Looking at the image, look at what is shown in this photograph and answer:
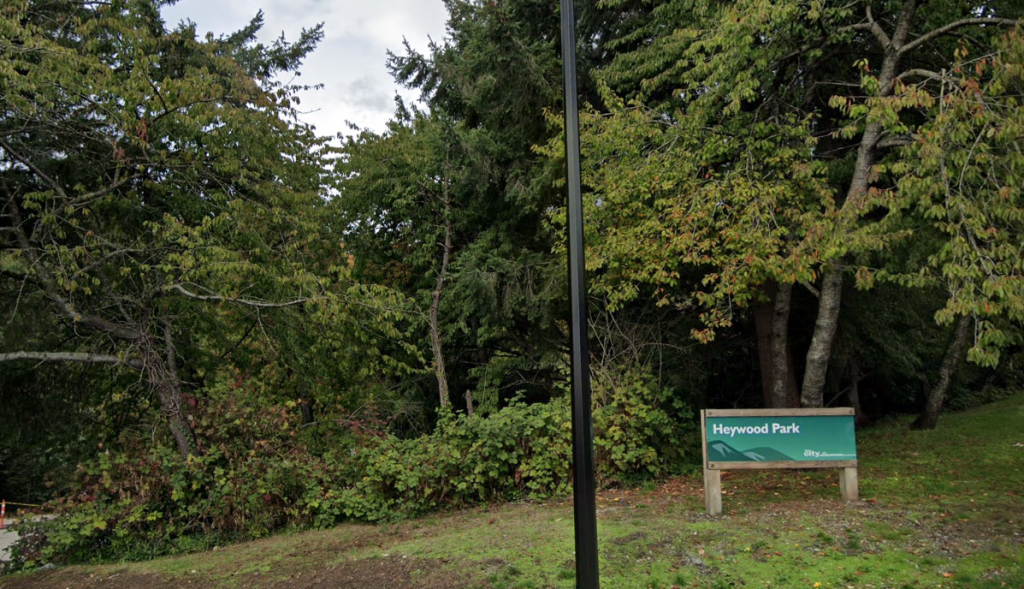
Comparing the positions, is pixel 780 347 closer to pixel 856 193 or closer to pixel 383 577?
pixel 856 193

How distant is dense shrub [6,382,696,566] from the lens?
8.14m

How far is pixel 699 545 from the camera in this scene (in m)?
5.74

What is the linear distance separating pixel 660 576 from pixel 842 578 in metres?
1.30

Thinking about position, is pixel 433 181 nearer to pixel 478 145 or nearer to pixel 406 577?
pixel 478 145

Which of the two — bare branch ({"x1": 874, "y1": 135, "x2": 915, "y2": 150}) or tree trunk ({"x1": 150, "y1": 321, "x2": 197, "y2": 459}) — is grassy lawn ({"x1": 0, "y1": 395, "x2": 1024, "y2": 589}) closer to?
tree trunk ({"x1": 150, "y1": 321, "x2": 197, "y2": 459})

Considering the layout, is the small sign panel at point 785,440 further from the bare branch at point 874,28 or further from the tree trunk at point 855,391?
the tree trunk at point 855,391

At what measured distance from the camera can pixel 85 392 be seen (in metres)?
11.0

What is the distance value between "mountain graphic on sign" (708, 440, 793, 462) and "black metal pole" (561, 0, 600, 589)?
151 inches

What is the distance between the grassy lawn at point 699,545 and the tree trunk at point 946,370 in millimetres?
2156

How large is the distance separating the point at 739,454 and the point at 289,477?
5578mm

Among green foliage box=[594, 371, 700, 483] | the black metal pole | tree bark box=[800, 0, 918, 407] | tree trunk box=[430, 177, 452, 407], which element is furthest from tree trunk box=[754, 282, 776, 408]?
the black metal pole

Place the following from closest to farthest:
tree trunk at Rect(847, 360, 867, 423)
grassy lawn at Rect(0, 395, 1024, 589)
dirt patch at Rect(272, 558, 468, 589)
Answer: grassy lawn at Rect(0, 395, 1024, 589)
dirt patch at Rect(272, 558, 468, 589)
tree trunk at Rect(847, 360, 867, 423)

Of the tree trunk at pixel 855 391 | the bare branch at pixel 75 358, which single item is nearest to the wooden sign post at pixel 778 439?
the tree trunk at pixel 855 391

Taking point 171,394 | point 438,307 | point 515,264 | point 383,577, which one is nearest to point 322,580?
point 383,577
